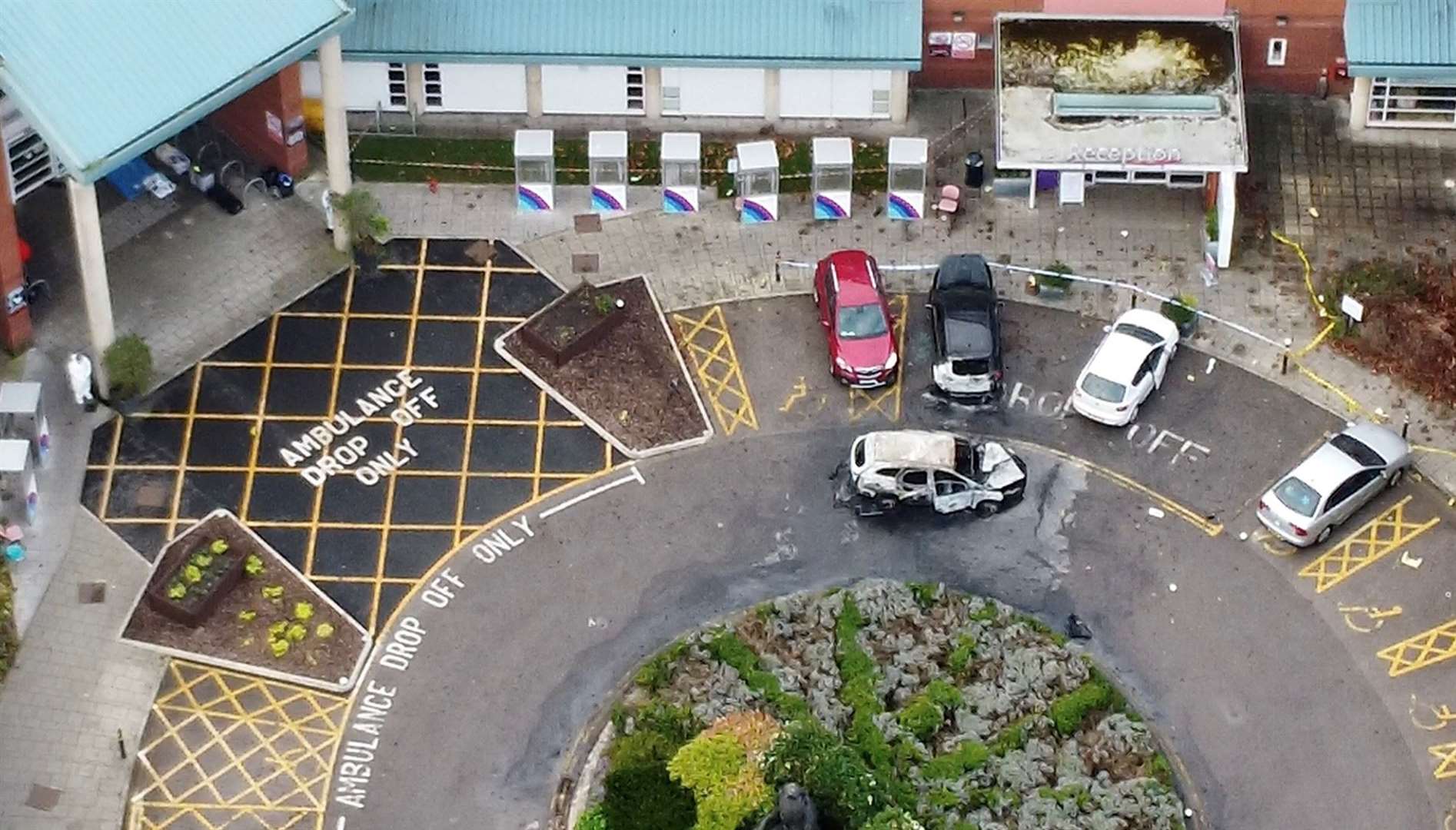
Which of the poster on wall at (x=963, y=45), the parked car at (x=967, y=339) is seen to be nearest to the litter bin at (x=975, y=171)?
the poster on wall at (x=963, y=45)

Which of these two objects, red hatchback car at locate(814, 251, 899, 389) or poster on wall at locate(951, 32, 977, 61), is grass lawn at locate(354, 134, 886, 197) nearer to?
poster on wall at locate(951, 32, 977, 61)

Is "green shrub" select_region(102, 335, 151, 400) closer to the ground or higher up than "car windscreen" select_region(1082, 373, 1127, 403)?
higher up

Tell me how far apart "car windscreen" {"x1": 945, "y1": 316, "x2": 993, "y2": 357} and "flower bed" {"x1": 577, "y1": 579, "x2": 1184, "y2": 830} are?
286 inches

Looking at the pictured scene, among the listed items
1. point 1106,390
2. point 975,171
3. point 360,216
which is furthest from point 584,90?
point 1106,390

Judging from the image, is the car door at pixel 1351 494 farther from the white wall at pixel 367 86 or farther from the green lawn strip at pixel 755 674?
the white wall at pixel 367 86

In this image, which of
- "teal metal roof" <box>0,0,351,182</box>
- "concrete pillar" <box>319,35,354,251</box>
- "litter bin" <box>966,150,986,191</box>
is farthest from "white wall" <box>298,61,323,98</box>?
"litter bin" <box>966,150,986,191</box>

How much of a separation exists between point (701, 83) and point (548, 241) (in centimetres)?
635

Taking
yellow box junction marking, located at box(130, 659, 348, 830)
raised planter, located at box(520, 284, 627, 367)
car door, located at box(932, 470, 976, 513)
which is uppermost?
raised planter, located at box(520, 284, 627, 367)

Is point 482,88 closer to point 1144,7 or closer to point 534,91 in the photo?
point 534,91

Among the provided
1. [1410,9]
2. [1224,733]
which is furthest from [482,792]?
[1410,9]

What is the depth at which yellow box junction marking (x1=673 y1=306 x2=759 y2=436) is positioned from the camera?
219 ft

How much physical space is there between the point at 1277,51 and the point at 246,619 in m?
32.7

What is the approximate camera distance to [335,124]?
2689 inches

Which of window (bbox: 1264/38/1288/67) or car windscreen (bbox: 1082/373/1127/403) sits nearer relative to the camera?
car windscreen (bbox: 1082/373/1127/403)
